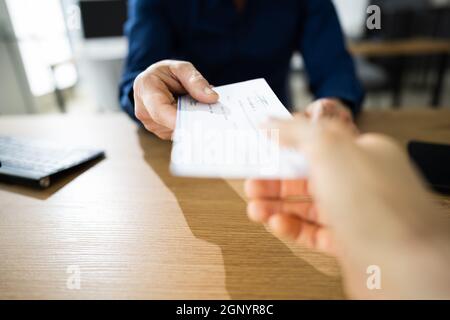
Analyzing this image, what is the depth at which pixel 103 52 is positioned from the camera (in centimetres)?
205

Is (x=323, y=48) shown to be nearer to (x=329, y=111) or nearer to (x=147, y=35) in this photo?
(x=329, y=111)

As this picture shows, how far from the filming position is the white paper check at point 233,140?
0.29 meters

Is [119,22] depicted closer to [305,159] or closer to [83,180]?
[83,180]

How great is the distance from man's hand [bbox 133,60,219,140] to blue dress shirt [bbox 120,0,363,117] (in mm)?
329

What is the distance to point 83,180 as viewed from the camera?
0.55m

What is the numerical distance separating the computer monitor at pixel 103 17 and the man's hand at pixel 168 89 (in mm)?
1960

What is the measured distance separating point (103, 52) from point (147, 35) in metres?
1.40

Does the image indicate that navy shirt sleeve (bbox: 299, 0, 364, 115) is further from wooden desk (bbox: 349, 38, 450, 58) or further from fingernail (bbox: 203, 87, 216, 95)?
wooden desk (bbox: 349, 38, 450, 58)

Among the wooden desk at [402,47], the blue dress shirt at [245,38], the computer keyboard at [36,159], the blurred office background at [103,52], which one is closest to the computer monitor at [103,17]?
the blurred office background at [103,52]

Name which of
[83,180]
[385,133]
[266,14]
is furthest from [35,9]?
[385,133]

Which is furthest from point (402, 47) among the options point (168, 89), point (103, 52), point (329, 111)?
point (168, 89)

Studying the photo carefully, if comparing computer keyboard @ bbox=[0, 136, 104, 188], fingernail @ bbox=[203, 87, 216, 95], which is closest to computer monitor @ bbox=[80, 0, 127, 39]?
computer keyboard @ bbox=[0, 136, 104, 188]

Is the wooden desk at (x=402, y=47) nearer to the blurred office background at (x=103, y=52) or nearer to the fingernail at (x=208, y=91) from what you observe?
the blurred office background at (x=103, y=52)

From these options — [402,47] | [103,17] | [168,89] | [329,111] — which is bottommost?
[402,47]
